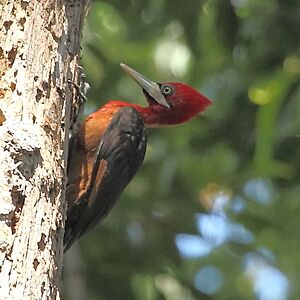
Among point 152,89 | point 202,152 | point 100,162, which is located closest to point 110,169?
point 100,162

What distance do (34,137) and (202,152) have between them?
295 cm

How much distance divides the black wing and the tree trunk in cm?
71

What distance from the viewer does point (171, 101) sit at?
16.3ft

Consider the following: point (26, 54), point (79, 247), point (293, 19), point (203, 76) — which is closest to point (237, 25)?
point (293, 19)

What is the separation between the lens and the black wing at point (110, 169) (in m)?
4.10

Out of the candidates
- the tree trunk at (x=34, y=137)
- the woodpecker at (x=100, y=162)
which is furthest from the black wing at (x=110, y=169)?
the tree trunk at (x=34, y=137)

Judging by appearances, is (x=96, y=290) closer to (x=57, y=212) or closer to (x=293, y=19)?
(x=293, y=19)

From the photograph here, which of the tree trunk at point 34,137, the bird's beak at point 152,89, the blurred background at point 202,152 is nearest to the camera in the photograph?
the tree trunk at point 34,137

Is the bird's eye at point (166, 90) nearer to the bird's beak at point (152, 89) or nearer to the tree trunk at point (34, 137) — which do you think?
the bird's beak at point (152, 89)

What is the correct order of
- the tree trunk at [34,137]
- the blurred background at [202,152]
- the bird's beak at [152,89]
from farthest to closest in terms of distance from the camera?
the blurred background at [202,152]
the bird's beak at [152,89]
the tree trunk at [34,137]

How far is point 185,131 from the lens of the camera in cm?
583

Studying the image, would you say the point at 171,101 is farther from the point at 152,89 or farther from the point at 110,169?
the point at 110,169

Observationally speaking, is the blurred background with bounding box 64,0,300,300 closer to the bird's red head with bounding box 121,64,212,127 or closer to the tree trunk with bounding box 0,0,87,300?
the bird's red head with bounding box 121,64,212,127

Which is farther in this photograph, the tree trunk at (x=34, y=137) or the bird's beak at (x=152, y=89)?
the bird's beak at (x=152, y=89)
